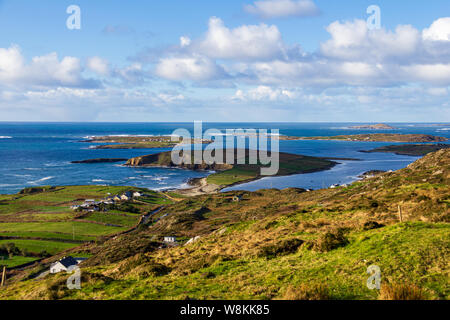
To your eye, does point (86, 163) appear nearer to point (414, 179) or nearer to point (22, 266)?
point (22, 266)

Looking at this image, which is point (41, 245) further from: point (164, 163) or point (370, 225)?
point (164, 163)

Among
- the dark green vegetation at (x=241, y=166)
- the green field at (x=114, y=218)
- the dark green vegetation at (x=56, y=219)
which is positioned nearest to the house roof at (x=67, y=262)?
the dark green vegetation at (x=56, y=219)

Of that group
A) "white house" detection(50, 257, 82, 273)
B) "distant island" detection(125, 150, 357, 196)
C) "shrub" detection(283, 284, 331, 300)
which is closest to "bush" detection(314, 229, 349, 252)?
"shrub" detection(283, 284, 331, 300)

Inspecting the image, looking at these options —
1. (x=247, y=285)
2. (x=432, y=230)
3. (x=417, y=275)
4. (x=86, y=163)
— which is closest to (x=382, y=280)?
(x=417, y=275)

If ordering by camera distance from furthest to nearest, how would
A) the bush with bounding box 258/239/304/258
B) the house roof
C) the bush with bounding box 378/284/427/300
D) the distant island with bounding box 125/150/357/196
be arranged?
the distant island with bounding box 125/150/357/196, the house roof, the bush with bounding box 258/239/304/258, the bush with bounding box 378/284/427/300

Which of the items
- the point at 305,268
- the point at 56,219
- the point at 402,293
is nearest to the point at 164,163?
the point at 56,219

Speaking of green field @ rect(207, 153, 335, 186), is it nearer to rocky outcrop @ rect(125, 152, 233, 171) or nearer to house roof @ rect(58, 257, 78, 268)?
rocky outcrop @ rect(125, 152, 233, 171)

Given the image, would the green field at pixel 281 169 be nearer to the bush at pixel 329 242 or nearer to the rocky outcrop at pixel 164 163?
the rocky outcrop at pixel 164 163

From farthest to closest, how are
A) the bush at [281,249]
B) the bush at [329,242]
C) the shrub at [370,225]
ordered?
the shrub at [370,225]
the bush at [281,249]
the bush at [329,242]
